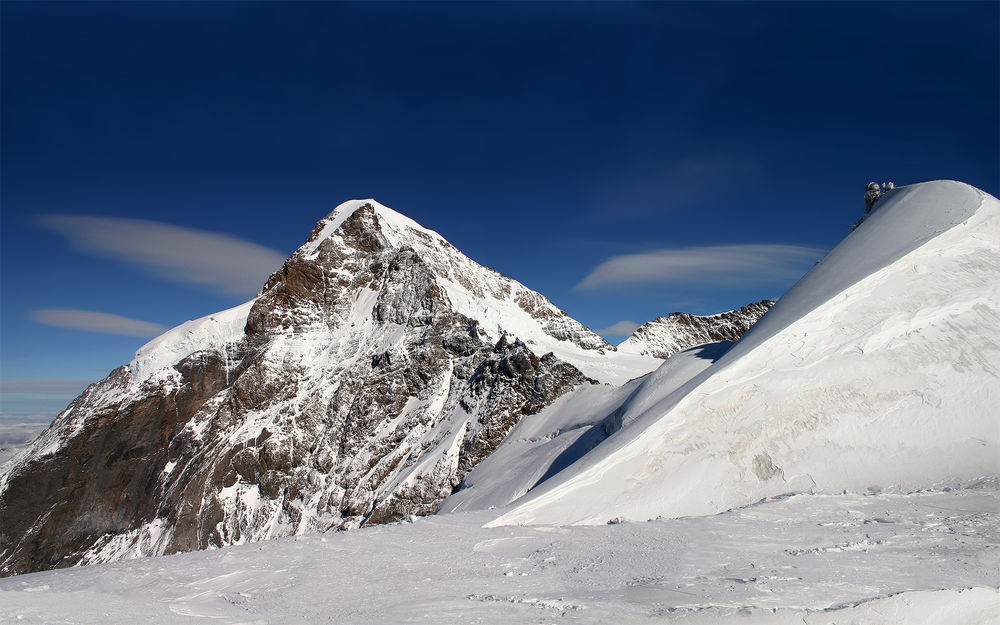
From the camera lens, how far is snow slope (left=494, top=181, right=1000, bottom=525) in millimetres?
8430

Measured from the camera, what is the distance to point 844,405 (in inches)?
367

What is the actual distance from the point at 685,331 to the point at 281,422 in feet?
160

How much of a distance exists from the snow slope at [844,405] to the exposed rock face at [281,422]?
22326 millimetres

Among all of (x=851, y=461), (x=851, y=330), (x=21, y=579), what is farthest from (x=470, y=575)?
(x=851, y=330)

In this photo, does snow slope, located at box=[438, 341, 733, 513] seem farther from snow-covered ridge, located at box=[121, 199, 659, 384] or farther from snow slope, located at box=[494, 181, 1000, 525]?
snow-covered ridge, located at box=[121, 199, 659, 384]

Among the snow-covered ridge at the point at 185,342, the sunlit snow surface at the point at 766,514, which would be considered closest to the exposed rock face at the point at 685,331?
the snow-covered ridge at the point at 185,342

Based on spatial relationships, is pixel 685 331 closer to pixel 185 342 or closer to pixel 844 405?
pixel 185 342

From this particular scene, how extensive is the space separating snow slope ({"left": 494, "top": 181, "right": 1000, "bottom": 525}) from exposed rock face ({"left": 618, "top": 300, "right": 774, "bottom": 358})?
49.0m

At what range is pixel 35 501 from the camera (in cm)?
4169

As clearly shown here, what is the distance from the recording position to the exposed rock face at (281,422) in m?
36.0

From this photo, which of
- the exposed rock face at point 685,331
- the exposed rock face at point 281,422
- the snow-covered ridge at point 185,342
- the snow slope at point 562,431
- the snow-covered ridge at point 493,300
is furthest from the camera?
the exposed rock face at point 685,331

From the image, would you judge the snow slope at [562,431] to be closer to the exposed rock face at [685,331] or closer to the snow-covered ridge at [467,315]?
the snow-covered ridge at [467,315]

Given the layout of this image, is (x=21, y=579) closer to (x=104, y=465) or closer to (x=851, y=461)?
(x=851, y=461)

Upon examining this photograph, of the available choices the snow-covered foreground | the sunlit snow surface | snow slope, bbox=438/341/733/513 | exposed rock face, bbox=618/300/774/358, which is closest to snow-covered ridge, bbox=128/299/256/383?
snow slope, bbox=438/341/733/513
